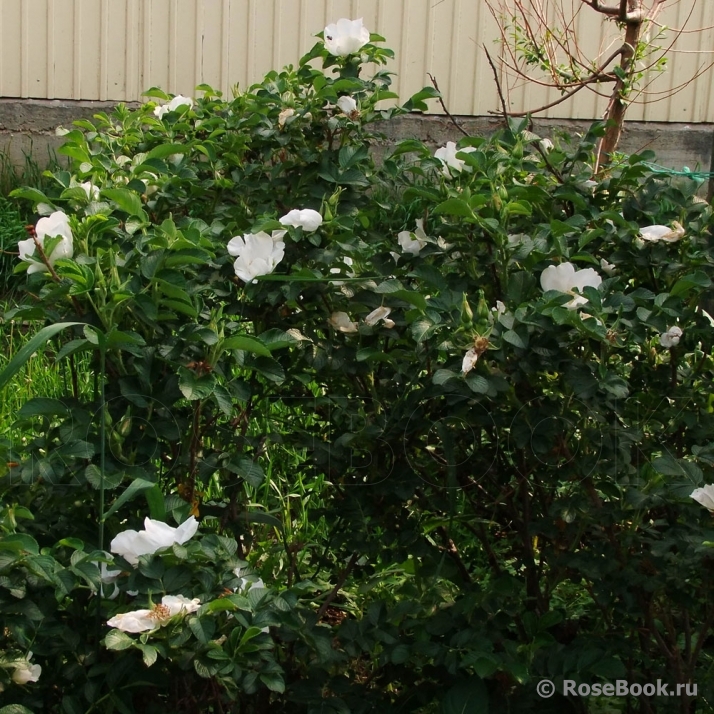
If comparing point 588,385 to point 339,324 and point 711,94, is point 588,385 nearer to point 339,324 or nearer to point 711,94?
point 339,324

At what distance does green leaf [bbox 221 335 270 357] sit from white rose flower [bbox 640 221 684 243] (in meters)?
0.66

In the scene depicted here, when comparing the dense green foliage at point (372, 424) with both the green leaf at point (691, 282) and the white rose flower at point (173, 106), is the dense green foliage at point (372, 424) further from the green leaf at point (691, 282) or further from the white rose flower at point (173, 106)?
the white rose flower at point (173, 106)

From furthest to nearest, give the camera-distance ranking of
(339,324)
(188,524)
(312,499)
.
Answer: (312,499) → (339,324) → (188,524)

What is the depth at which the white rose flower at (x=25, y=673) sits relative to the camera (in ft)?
4.51

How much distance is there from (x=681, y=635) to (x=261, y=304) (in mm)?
1082

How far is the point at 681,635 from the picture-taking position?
2.00 metres

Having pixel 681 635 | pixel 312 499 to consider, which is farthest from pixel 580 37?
pixel 681 635

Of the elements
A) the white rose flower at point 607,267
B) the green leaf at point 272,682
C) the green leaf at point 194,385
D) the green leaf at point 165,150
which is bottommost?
the green leaf at point 272,682

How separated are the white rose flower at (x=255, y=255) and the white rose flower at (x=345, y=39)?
478 mm

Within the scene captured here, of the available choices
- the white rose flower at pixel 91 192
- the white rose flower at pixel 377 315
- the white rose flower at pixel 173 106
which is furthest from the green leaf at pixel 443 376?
the white rose flower at pixel 173 106

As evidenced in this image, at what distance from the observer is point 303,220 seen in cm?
162

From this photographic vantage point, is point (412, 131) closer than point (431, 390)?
No

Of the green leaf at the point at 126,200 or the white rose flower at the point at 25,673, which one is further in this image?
the green leaf at the point at 126,200

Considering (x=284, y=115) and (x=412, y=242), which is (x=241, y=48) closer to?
(x=284, y=115)
